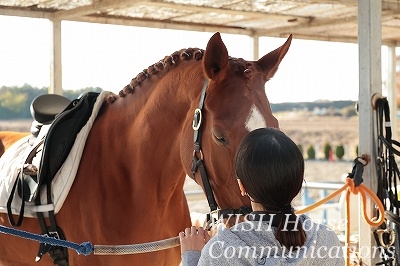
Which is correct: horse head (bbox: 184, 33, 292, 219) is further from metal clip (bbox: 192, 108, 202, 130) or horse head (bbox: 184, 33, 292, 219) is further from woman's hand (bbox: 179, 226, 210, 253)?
woman's hand (bbox: 179, 226, 210, 253)

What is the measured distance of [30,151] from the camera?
2.71m

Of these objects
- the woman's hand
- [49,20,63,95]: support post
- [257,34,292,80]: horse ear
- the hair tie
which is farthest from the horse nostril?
[49,20,63,95]: support post

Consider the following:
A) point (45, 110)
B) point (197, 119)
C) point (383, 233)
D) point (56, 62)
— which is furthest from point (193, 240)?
point (56, 62)

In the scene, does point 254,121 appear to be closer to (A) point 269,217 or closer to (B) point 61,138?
(A) point 269,217

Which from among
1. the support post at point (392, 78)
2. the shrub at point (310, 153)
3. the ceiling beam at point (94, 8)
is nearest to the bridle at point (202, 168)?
the ceiling beam at point (94, 8)

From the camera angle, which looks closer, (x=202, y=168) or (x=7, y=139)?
(x=202, y=168)

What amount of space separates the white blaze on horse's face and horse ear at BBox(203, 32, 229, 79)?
0.26m

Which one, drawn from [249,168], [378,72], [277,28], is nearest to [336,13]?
[277,28]

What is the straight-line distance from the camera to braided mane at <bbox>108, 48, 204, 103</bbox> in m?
2.37

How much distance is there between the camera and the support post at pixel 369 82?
3.76 m

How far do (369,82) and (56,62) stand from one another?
2484 millimetres

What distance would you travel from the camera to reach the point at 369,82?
12.3 feet

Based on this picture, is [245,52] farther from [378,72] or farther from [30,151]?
[30,151]

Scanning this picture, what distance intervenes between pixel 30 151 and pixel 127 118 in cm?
56
